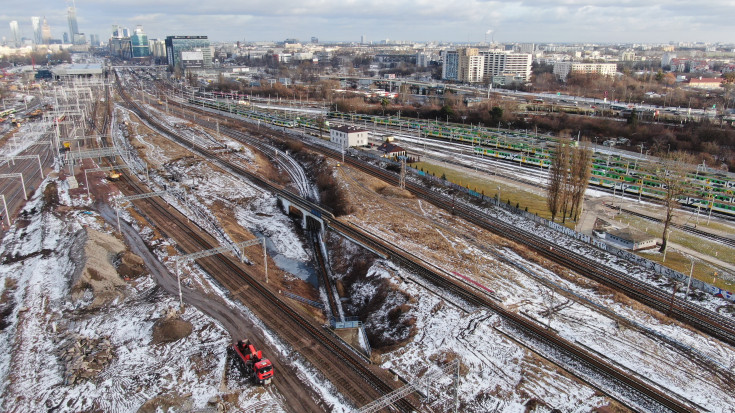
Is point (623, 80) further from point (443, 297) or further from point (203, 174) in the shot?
point (443, 297)

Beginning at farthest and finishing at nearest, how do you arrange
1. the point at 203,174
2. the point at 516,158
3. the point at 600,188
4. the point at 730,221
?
the point at 516,158
the point at 203,174
the point at 600,188
the point at 730,221

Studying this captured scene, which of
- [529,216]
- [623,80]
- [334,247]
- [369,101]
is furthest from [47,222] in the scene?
[623,80]

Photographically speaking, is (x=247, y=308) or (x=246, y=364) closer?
(x=246, y=364)

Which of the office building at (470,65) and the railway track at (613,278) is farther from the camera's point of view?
the office building at (470,65)

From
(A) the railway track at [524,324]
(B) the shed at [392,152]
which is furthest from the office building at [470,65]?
(A) the railway track at [524,324]

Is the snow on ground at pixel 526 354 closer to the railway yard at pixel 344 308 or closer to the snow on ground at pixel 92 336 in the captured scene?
the railway yard at pixel 344 308

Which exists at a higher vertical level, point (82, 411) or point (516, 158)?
point (516, 158)

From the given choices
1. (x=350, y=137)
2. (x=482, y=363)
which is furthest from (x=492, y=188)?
(x=482, y=363)
